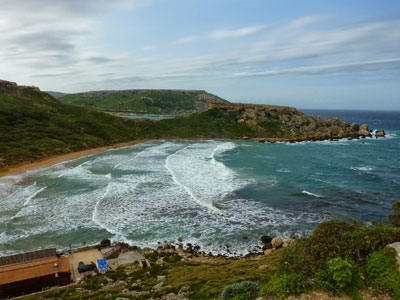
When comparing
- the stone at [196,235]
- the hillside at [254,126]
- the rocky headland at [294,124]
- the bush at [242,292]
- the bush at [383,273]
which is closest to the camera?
the bush at [383,273]

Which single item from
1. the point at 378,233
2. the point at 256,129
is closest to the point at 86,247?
the point at 378,233

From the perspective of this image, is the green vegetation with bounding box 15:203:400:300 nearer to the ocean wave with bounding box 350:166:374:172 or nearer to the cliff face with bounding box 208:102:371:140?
the ocean wave with bounding box 350:166:374:172

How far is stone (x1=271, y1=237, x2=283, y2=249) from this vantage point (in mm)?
22072

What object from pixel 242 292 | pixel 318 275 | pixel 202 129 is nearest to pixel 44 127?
pixel 202 129

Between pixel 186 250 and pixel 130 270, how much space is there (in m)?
5.42

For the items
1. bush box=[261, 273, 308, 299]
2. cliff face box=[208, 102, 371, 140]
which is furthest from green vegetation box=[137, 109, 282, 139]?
bush box=[261, 273, 308, 299]

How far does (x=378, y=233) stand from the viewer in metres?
10.1

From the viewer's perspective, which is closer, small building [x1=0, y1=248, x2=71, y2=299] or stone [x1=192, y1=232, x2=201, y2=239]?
small building [x1=0, y1=248, x2=71, y2=299]

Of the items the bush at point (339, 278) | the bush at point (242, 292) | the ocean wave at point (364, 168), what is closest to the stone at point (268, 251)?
the bush at point (242, 292)

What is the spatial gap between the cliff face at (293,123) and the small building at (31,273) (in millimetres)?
96901

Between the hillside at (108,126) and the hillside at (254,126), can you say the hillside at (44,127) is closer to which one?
the hillside at (108,126)

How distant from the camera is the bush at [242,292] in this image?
8914mm

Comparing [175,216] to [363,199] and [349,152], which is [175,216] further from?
[349,152]

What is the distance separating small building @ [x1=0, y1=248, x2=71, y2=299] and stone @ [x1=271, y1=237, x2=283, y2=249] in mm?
15842
